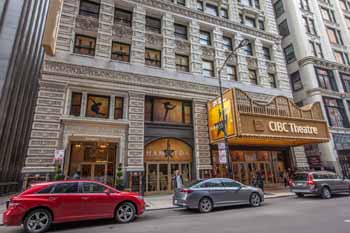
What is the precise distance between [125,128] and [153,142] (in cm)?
258

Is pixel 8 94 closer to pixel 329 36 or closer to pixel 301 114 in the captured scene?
pixel 301 114

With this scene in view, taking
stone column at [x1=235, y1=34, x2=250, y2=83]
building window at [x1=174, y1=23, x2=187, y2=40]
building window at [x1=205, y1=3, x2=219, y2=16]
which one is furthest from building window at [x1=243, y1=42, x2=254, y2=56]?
building window at [x1=174, y1=23, x2=187, y2=40]

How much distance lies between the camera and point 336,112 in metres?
25.9

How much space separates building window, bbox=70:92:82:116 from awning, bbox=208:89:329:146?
11007 millimetres

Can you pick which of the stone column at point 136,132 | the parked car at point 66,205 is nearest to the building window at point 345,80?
the stone column at point 136,132

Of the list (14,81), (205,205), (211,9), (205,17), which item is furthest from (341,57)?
(14,81)

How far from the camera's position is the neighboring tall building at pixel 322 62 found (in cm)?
2416

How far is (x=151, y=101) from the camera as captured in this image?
17.9 meters

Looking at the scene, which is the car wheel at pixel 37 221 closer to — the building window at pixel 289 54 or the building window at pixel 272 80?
the building window at pixel 272 80

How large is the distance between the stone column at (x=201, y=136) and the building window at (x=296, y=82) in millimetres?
16424

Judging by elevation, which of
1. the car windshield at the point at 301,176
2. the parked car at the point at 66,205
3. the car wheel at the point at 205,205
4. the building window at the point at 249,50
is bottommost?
the car wheel at the point at 205,205

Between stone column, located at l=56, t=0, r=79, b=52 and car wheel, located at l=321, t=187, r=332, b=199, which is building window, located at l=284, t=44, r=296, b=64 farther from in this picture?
stone column, located at l=56, t=0, r=79, b=52

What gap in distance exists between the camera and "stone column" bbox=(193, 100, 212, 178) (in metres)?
17.4

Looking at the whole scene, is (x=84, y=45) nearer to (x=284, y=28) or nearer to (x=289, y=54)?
(x=289, y=54)
